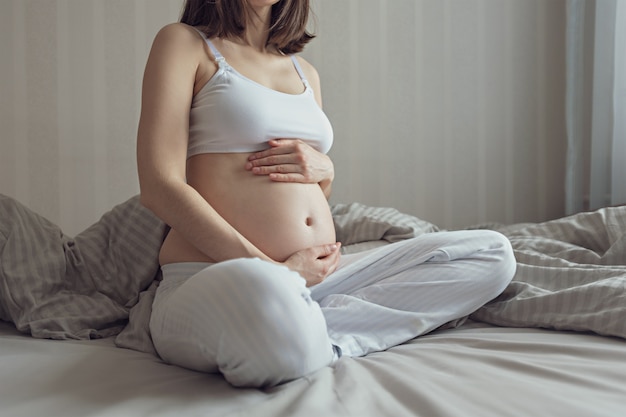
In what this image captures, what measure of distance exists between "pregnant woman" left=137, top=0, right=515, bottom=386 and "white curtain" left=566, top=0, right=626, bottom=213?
1233 millimetres

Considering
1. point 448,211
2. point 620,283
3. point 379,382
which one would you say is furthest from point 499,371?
point 448,211

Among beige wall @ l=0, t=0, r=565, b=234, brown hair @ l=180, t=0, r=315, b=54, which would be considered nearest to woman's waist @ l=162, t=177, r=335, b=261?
brown hair @ l=180, t=0, r=315, b=54

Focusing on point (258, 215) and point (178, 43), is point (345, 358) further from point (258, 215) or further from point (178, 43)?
point (178, 43)

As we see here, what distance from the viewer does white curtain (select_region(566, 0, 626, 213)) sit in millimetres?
2293

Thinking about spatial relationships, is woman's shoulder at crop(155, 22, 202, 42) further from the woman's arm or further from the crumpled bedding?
the crumpled bedding

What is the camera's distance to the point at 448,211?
2604 mm

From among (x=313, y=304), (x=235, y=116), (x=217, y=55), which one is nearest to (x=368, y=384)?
(x=313, y=304)

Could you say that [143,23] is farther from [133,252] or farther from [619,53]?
[619,53]

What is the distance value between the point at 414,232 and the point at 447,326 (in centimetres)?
51

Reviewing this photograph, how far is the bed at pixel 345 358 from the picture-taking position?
2.71 ft

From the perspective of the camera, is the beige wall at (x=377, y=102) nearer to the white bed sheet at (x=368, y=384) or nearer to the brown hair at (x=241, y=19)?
the brown hair at (x=241, y=19)

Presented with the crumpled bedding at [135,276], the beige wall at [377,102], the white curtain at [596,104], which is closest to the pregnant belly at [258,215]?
the crumpled bedding at [135,276]

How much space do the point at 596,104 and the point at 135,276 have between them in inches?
65.8

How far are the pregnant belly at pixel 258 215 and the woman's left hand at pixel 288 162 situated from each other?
16 mm
